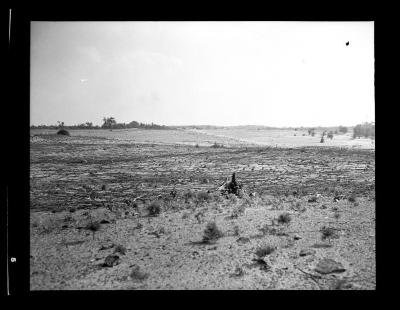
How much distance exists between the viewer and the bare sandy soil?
751 centimetres

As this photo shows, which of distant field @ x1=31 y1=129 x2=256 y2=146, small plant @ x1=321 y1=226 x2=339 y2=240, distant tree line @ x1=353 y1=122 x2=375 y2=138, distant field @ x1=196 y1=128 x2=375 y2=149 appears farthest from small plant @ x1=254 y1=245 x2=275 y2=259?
distant tree line @ x1=353 y1=122 x2=375 y2=138

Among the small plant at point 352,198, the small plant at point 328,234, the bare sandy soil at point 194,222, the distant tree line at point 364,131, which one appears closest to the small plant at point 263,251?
the bare sandy soil at point 194,222

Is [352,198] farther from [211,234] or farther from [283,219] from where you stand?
[211,234]

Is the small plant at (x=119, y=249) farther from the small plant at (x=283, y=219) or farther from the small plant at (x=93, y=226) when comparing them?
the small plant at (x=283, y=219)

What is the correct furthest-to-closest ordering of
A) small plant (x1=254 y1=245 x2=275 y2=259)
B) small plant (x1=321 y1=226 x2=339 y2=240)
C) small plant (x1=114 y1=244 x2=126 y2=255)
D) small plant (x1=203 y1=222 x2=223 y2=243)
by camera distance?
small plant (x1=321 y1=226 x2=339 y2=240), small plant (x1=203 y1=222 x2=223 y2=243), small plant (x1=114 y1=244 x2=126 y2=255), small plant (x1=254 y1=245 x2=275 y2=259)

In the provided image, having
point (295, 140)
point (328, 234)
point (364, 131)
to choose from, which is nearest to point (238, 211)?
point (328, 234)

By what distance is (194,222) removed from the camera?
408 inches

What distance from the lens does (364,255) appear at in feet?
27.0

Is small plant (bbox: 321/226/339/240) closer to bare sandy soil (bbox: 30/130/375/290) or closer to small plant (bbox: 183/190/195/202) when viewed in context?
bare sandy soil (bbox: 30/130/375/290)

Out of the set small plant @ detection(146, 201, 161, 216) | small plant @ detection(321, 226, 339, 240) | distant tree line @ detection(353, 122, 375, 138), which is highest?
distant tree line @ detection(353, 122, 375, 138)
